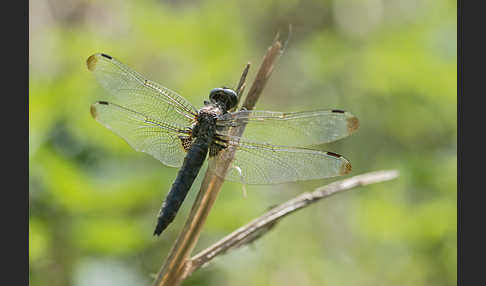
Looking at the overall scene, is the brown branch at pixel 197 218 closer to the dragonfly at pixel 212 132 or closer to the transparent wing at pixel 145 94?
the dragonfly at pixel 212 132

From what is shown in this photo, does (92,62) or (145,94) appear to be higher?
(92,62)

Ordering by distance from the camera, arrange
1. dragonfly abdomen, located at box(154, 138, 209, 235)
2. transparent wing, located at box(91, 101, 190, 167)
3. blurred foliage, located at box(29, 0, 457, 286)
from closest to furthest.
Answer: dragonfly abdomen, located at box(154, 138, 209, 235) < transparent wing, located at box(91, 101, 190, 167) < blurred foliage, located at box(29, 0, 457, 286)

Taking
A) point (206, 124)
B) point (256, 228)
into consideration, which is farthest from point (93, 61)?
point (256, 228)

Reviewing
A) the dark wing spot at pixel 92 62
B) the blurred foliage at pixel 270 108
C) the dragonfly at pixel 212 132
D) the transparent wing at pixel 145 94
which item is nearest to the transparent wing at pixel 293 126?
the dragonfly at pixel 212 132

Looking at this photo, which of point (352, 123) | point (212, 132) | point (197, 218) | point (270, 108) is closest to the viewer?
point (197, 218)

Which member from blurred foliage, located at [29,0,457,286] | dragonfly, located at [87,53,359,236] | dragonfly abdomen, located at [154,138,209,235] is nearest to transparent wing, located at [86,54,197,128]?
dragonfly, located at [87,53,359,236]

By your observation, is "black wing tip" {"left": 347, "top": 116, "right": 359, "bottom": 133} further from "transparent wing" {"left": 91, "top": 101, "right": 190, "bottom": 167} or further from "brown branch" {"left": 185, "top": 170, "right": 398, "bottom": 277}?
"transparent wing" {"left": 91, "top": 101, "right": 190, "bottom": 167}

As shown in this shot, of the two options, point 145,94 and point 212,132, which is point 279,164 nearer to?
point 212,132
